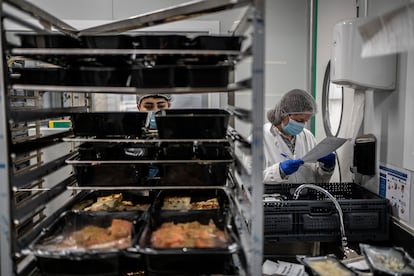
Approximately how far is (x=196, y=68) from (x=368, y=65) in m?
1.12

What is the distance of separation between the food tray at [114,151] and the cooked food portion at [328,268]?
2.35ft

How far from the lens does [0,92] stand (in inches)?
44.5

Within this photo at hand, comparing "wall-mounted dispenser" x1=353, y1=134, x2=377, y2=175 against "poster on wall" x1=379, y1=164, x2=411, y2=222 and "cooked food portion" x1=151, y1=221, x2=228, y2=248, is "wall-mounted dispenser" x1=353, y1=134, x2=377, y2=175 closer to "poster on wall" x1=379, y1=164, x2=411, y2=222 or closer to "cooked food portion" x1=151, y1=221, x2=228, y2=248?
"poster on wall" x1=379, y1=164, x2=411, y2=222

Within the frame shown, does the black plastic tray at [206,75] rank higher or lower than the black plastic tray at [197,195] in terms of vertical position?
higher

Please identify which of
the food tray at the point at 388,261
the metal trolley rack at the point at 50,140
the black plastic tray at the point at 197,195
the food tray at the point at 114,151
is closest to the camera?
the metal trolley rack at the point at 50,140

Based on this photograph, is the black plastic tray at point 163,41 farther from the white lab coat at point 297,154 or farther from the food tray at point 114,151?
the white lab coat at point 297,154

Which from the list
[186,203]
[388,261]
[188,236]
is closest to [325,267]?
[388,261]

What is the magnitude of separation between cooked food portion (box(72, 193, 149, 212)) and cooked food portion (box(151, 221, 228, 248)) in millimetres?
293

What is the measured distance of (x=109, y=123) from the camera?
1478mm

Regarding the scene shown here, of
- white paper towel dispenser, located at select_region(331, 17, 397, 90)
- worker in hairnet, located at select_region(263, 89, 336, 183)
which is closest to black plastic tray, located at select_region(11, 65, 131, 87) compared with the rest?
white paper towel dispenser, located at select_region(331, 17, 397, 90)

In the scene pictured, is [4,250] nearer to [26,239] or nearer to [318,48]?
[26,239]

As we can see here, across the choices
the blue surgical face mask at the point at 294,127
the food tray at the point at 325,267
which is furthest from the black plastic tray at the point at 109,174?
the blue surgical face mask at the point at 294,127

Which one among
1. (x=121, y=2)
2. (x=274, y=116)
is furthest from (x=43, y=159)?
(x=274, y=116)

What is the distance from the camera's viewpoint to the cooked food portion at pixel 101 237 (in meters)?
1.21
